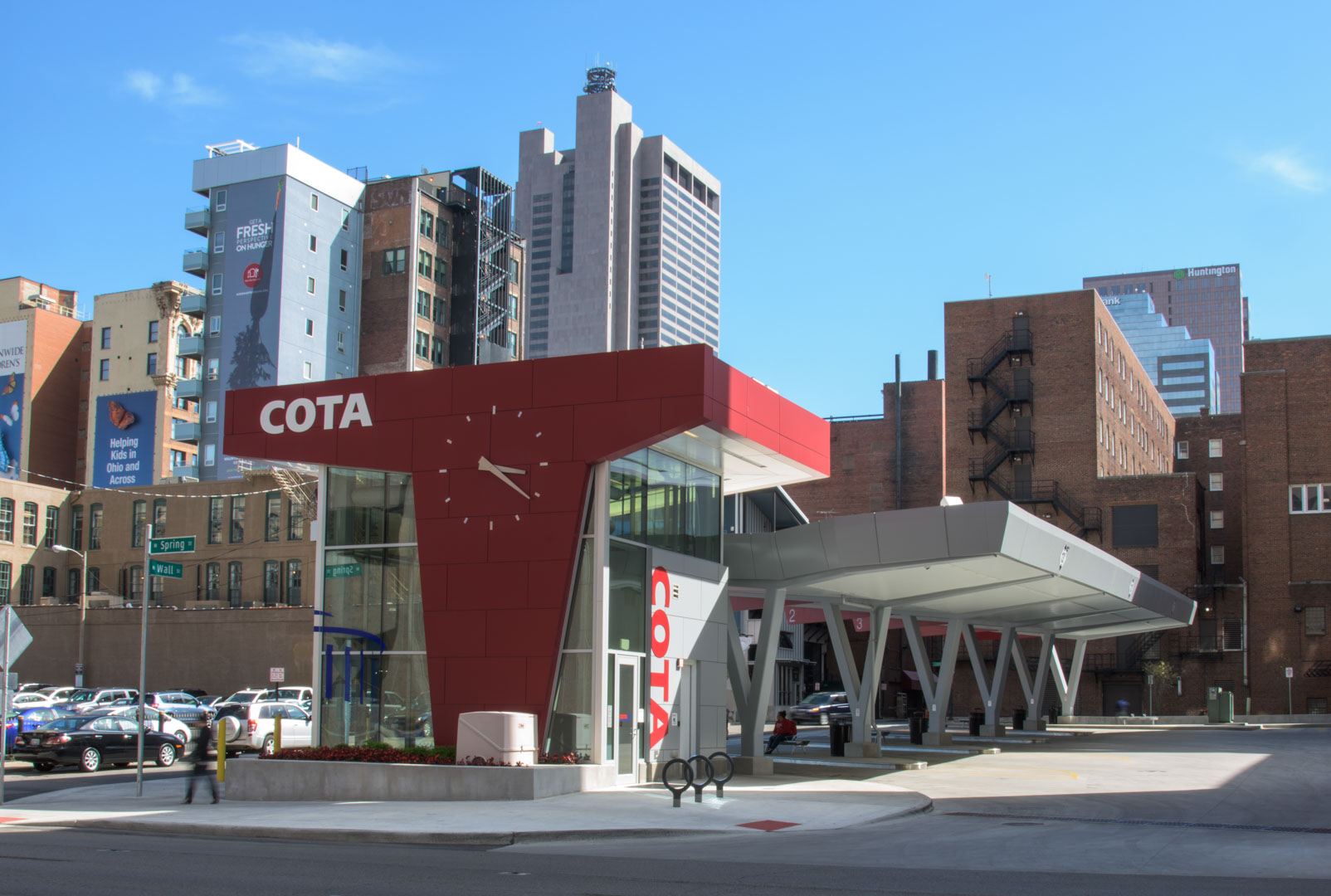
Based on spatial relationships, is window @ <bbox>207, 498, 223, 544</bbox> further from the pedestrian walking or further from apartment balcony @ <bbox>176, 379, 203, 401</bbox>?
the pedestrian walking

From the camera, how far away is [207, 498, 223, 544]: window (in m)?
69.4

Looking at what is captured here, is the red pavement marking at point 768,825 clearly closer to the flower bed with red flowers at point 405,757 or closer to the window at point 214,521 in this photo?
the flower bed with red flowers at point 405,757

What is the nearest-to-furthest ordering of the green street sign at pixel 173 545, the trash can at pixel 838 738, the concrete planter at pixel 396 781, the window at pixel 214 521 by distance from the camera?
the concrete planter at pixel 396 781 < the green street sign at pixel 173 545 < the trash can at pixel 838 738 < the window at pixel 214 521

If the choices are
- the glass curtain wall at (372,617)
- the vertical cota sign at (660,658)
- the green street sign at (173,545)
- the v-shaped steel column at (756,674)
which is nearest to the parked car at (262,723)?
the glass curtain wall at (372,617)

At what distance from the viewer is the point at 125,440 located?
98.2m

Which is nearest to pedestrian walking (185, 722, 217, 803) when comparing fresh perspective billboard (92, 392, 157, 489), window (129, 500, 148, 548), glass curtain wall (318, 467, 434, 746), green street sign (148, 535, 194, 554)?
glass curtain wall (318, 467, 434, 746)

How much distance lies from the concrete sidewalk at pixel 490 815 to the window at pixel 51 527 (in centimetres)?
5828

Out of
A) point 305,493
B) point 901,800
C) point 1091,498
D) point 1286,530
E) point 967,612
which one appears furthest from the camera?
point 1091,498

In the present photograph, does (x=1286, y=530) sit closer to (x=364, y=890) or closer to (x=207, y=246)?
(x=364, y=890)

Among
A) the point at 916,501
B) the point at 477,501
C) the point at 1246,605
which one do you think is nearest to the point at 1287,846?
the point at 477,501

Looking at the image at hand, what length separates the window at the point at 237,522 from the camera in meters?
69.1

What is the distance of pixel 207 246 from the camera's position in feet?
306

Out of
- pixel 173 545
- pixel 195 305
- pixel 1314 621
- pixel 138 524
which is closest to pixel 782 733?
pixel 173 545

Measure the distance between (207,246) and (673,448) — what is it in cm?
7805
